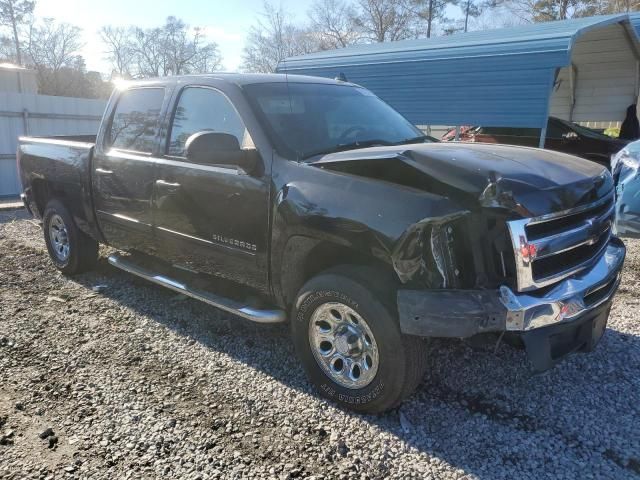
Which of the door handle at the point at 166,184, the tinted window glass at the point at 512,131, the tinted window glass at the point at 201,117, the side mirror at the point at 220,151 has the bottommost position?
the door handle at the point at 166,184

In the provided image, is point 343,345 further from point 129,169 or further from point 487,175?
point 129,169

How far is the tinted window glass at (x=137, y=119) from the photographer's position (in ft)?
14.4

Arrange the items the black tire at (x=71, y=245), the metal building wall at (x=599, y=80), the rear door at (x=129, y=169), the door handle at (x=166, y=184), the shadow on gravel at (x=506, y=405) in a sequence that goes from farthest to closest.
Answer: the metal building wall at (x=599, y=80) → the black tire at (x=71, y=245) → the rear door at (x=129, y=169) → the door handle at (x=166, y=184) → the shadow on gravel at (x=506, y=405)

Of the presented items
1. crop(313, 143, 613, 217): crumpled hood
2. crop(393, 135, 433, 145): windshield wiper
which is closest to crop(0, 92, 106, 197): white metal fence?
crop(393, 135, 433, 145): windshield wiper

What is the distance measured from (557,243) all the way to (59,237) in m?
5.07

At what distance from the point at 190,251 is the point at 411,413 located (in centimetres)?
206

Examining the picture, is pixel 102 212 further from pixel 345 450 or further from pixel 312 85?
pixel 345 450

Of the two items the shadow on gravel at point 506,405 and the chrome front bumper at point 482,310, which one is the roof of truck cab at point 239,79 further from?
the chrome front bumper at point 482,310

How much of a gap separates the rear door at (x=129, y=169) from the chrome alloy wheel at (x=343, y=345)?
1956 mm

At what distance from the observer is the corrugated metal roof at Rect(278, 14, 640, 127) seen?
35.4ft

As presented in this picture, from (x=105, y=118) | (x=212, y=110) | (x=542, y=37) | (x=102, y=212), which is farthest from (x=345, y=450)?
(x=542, y=37)

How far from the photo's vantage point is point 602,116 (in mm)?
14930

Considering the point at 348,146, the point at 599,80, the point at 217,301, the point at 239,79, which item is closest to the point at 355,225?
the point at 348,146

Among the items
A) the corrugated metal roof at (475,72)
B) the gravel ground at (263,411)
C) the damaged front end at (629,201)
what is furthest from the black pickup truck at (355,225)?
the corrugated metal roof at (475,72)
